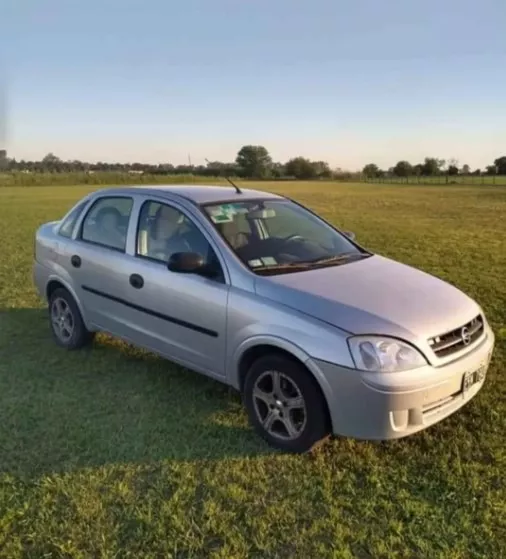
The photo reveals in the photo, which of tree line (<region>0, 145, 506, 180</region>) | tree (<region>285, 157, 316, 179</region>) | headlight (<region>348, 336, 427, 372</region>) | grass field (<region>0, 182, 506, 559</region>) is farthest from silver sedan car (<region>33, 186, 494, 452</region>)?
tree (<region>285, 157, 316, 179</region>)

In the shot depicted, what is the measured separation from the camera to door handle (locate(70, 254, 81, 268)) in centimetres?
495

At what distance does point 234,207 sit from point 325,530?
2409 mm

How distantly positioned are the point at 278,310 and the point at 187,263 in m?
0.73

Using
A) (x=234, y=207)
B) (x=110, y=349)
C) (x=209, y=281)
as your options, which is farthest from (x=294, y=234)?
(x=110, y=349)

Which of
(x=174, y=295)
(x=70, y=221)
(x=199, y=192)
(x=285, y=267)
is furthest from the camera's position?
(x=70, y=221)

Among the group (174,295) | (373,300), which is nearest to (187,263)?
(174,295)

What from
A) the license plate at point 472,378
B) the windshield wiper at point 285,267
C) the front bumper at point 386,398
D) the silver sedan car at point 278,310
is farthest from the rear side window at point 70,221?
the license plate at point 472,378

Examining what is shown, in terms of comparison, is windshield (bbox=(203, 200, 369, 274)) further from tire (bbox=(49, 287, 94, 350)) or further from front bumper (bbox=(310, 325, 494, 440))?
tire (bbox=(49, 287, 94, 350))

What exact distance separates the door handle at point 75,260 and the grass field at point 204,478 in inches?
34.0

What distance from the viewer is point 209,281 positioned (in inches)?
149

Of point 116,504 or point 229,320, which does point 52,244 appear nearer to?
point 229,320

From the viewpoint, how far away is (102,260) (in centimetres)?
467

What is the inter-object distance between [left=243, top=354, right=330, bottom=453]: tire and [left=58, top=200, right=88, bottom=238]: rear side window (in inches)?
100

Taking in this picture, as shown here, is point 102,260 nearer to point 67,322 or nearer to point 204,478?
point 67,322
